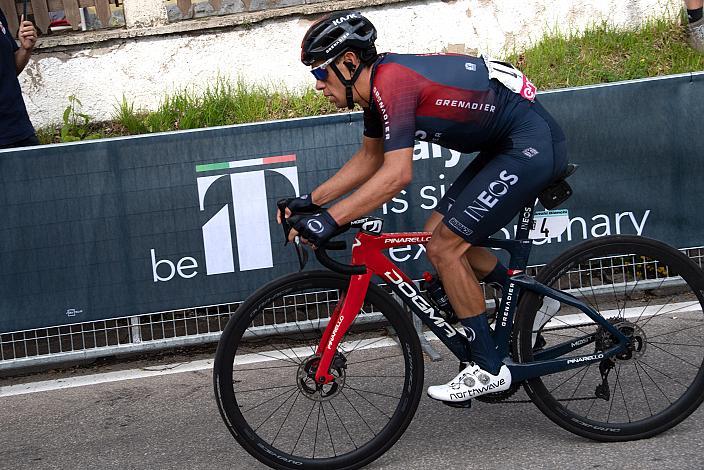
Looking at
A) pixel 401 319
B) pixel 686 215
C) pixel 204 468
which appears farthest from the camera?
pixel 686 215

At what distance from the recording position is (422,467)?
4.53 m

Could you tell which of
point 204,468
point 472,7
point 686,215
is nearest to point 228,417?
point 204,468

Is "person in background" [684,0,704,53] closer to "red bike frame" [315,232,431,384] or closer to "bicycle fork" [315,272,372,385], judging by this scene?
"red bike frame" [315,232,431,384]

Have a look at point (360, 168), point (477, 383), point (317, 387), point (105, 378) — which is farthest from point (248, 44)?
point (477, 383)

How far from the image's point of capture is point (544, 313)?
15.0 ft

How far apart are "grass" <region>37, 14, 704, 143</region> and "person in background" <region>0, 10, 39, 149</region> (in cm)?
148

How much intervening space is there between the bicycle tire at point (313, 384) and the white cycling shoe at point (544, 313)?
0.55 meters

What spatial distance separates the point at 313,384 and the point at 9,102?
389 centimetres

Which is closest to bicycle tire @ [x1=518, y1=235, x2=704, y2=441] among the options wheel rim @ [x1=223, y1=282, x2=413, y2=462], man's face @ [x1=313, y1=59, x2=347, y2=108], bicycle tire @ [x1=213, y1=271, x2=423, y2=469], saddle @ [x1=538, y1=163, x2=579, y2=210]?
A: saddle @ [x1=538, y1=163, x2=579, y2=210]

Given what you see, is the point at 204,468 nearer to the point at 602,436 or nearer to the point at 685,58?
the point at 602,436

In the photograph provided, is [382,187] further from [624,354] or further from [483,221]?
[624,354]

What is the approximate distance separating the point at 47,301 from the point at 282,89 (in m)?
3.52

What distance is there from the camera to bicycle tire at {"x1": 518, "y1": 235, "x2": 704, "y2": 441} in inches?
178

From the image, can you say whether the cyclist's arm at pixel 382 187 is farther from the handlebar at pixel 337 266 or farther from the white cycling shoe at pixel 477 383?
the white cycling shoe at pixel 477 383
